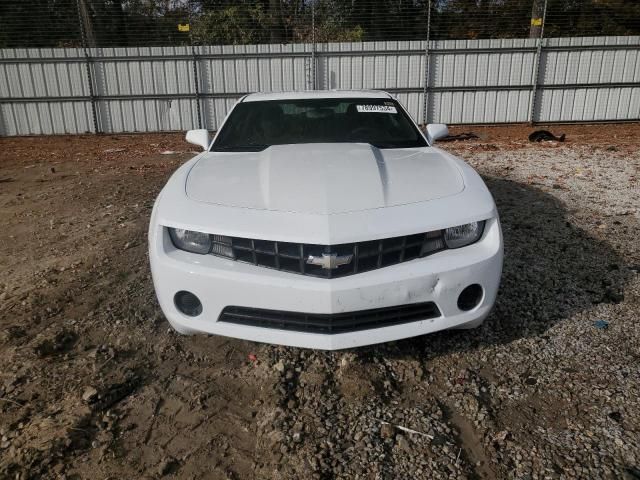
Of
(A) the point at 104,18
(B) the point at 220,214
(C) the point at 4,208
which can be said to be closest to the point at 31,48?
(A) the point at 104,18

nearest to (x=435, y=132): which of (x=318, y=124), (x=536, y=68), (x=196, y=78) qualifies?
(x=318, y=124)

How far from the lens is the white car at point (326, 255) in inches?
91.7

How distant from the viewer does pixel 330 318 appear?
237 centimetres

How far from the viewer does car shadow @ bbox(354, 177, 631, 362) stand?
9.62ft

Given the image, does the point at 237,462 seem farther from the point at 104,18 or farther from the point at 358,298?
the point at 104,18

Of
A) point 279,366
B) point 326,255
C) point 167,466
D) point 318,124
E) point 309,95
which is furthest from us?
point 309,95

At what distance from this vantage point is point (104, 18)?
1359cm

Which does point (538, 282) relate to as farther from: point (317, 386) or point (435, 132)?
point (317, 386)

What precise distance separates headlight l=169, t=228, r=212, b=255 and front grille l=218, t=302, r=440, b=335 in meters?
0.33

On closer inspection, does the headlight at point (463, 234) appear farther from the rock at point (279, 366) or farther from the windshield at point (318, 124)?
the windshield at point (318, 124)

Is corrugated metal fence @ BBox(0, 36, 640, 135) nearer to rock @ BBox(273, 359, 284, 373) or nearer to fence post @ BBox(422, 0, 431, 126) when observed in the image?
fence post @ BBox(422, 0, 431, 126)

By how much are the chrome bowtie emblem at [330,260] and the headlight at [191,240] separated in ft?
1.79

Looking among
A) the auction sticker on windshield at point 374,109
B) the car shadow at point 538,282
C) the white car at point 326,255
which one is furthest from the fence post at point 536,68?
the white car at point 326,255

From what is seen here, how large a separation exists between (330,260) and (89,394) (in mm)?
1313
